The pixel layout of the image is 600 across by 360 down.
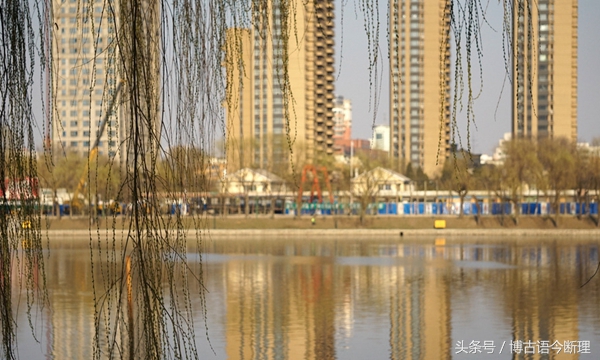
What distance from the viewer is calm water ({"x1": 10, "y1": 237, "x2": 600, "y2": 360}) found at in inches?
702

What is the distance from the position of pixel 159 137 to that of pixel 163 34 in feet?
1.31

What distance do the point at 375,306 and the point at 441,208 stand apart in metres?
43.0

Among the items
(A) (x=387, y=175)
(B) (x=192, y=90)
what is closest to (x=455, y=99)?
(B) (x=192, y=90)

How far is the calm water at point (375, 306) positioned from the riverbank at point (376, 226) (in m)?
12.6

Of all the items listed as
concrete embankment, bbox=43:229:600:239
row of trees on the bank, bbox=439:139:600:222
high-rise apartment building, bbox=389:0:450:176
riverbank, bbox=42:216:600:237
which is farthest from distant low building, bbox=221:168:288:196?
high-rise apartment building, bbox=389:0:450:176

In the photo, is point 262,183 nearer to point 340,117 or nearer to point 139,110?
point 340,117

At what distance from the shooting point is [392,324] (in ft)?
68.6

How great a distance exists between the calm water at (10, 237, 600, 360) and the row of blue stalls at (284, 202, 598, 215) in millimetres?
21182

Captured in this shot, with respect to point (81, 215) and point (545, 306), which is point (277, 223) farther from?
point (545, 306)

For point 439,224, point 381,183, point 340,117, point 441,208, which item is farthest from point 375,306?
point 381,183

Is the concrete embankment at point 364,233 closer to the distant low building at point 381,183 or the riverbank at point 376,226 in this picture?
the riverbank at point 376,226

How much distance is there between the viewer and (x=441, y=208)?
65875mm

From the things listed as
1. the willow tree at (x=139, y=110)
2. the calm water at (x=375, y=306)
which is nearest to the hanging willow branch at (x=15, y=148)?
the willow tree at (x=139, y=110)

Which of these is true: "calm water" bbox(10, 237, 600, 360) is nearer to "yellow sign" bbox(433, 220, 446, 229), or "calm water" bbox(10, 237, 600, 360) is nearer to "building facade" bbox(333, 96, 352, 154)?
"building facade" bbox(333, 96, 352, 154)
